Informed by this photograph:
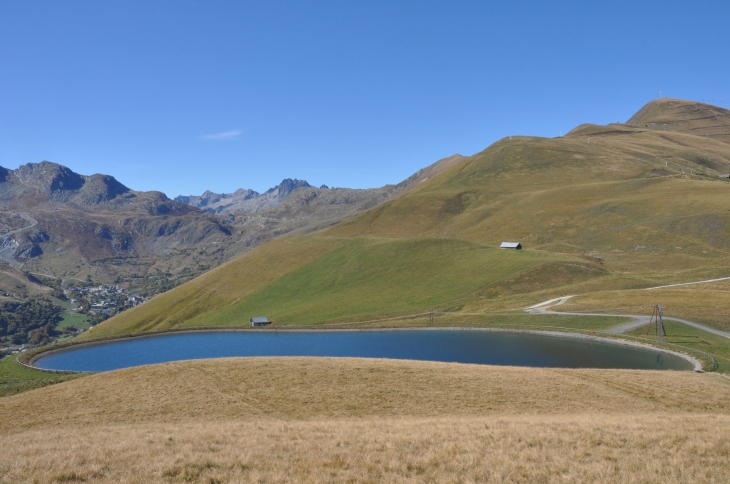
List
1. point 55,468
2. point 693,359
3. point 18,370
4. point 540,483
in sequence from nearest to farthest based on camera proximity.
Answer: point 540,483, point 55,468, point 693,359, point 18,370

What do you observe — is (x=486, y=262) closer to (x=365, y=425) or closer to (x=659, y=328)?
(x=659, y=328)

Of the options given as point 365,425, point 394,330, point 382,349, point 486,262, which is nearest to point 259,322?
point 394,330

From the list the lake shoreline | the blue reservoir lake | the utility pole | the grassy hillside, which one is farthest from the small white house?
the utility pole

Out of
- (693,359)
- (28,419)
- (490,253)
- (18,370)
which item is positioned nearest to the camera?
(28,419)

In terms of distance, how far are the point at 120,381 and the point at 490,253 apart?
10959 cm

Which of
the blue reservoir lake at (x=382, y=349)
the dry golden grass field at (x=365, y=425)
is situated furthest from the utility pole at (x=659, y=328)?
the dry golden grass field at (x=365, y=425)

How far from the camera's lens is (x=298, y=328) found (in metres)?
98.8

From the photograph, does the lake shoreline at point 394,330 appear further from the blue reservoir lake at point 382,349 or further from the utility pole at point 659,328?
the utility pole at point 659,328

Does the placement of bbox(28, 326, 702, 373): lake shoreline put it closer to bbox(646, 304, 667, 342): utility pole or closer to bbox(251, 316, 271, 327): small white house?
bbox(646, 304, 667, 342): utility pole

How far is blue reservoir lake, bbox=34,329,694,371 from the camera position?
60.6m

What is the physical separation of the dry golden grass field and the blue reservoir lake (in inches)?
606

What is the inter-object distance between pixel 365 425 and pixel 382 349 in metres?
48.3

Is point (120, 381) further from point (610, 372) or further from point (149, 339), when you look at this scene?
point (149, 339)

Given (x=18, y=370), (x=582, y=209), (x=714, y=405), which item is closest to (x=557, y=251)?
(x=582, y=209)
